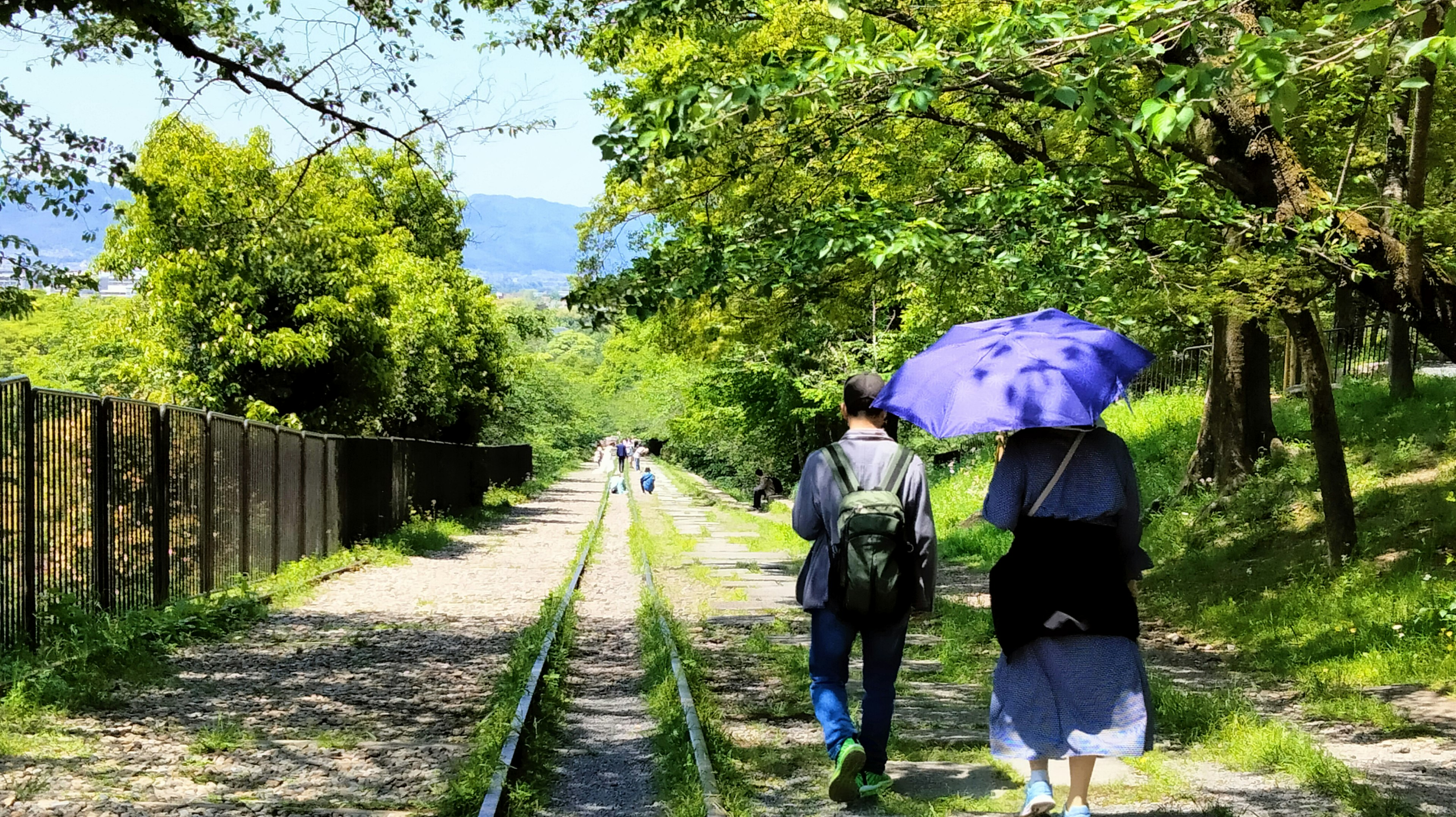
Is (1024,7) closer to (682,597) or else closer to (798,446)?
(682,597)

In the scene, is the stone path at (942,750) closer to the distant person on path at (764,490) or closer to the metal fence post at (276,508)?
the metal fence post at (276,508)

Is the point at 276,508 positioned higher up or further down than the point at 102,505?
further down

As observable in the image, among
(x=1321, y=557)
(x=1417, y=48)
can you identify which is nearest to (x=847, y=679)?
(x=1417, y=48)

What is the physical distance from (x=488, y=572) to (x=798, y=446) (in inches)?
858

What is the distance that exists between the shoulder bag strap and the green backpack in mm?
649

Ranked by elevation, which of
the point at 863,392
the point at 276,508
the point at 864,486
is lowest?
the point at 276,508

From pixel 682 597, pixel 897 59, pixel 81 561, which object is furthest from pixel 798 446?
pixel 897 59

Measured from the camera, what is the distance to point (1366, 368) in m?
24.0

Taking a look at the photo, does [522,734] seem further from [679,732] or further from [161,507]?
[161,507]

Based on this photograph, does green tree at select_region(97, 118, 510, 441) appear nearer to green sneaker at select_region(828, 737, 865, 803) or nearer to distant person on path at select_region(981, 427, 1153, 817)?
green sneaker at select_region(828, 737, 865, 803)

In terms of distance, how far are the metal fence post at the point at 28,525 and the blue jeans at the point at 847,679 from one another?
6.19 meters

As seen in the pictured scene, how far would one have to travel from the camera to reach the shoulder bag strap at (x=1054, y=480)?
445cm

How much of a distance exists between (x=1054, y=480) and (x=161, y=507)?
981 cm

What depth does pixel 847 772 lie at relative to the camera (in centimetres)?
507
